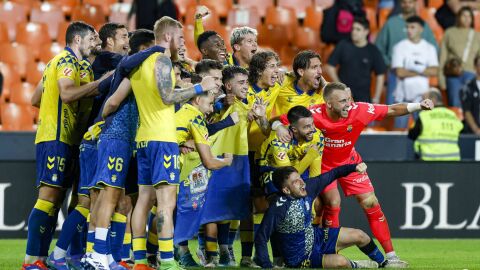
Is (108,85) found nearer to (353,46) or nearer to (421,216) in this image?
(421,216)

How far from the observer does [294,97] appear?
10.7 metres

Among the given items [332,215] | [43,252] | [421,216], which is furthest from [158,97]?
[421,216]

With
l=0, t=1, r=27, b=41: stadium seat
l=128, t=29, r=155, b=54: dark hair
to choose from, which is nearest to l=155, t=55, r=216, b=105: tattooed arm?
l=128, t=29, r=155, b=54: dark hair

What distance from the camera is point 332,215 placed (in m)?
10.5

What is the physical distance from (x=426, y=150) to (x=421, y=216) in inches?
42.3

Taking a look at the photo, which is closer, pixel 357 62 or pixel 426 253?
pixel 426 253

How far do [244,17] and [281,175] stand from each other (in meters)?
7.49

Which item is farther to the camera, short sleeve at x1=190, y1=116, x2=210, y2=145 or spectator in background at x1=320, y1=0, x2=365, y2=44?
spectator in background at x1=320, y1=0, x2=365, y2=44

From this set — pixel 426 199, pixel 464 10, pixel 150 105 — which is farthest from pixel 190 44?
pixel 150 105

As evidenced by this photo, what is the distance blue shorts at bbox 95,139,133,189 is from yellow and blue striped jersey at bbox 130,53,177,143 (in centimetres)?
19

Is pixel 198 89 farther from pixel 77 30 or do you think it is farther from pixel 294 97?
pixel 294 97

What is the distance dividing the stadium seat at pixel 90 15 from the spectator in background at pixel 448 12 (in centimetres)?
483

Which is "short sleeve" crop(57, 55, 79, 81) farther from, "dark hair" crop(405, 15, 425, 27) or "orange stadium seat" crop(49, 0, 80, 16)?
"orange stadium seat" crop(49, 0, 80, 16)

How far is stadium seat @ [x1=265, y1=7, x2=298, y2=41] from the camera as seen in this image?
16828 millimetres
